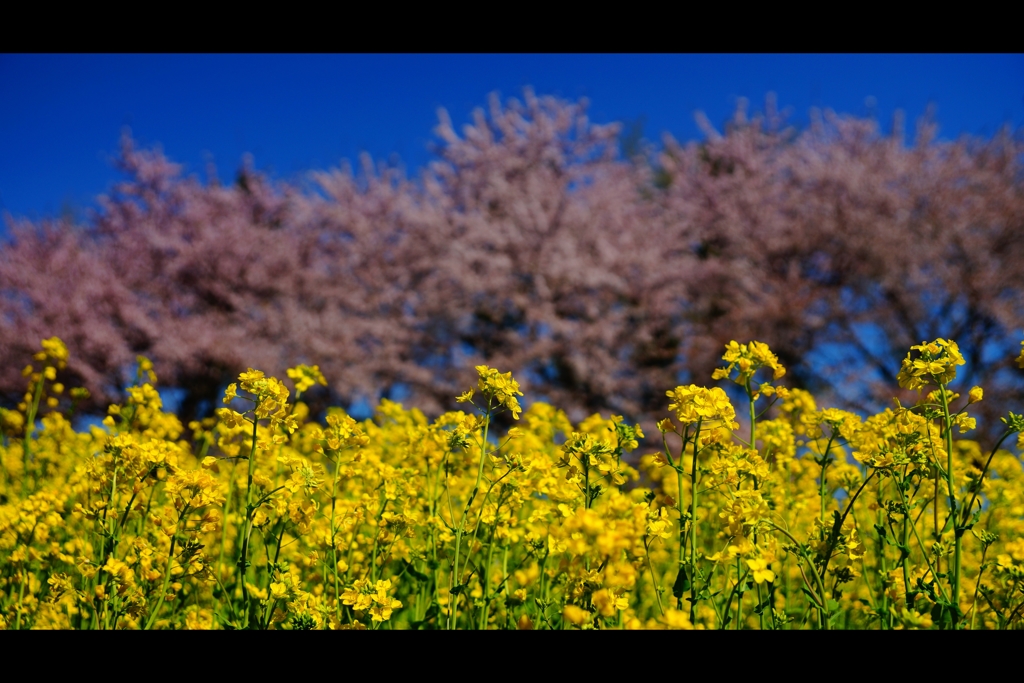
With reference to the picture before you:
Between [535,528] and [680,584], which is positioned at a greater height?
[535,528]

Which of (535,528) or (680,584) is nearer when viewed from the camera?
(680,584)

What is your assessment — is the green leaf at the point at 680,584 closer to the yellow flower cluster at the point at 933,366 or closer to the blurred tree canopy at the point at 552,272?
the yellow flower cluster at the point at 933,366

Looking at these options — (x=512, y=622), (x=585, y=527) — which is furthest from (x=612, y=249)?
(x=585, y=527)

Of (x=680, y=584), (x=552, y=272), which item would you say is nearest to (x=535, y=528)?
(x=680, y=584)

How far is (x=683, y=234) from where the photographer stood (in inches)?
465

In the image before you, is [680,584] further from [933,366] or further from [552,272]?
[552,272]

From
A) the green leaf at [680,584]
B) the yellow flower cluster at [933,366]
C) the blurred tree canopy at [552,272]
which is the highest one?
the blurred tree canopy at [552,272]

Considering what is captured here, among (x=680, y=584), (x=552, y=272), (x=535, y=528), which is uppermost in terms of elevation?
(x=552, y=272)

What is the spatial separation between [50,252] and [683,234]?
10195mm

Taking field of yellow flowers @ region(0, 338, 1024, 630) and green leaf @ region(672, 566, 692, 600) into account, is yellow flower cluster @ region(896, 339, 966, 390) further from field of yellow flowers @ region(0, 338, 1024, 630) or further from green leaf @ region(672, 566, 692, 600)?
green leaf @ region(672, 566, 692, 600)

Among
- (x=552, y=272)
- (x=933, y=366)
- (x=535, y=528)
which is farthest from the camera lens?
(x=552, y=272)

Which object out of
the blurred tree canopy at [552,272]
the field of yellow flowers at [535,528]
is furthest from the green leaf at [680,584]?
the blurred tree canopy at [552,272]
